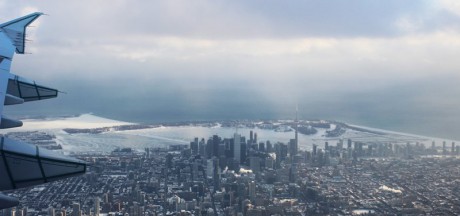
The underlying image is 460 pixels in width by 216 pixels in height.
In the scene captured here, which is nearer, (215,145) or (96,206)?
(96,206)

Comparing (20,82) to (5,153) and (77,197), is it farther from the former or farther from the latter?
(77,197)

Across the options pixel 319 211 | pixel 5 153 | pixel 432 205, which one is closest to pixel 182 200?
pixel 319 211

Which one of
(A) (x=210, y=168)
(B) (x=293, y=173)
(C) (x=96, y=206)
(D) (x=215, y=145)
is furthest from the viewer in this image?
(D) (x=215, y=145)

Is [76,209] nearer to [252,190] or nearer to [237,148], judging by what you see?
[252,190]

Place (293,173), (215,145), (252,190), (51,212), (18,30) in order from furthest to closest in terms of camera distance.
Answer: (215,145) < (293,173) < (252,190) < (51,212) < (18,30)

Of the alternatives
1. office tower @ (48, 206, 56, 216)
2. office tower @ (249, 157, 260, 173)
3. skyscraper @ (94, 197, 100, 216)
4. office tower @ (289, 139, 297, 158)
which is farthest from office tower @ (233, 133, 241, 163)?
office tower @ (48, 206, 56, 216)

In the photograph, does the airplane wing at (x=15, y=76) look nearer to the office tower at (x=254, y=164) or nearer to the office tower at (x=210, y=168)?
the office tower at (x=210, y=168)

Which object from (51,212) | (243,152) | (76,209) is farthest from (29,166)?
(243,152)

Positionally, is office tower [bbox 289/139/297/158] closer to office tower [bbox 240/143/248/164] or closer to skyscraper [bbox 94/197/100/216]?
office tower [bbox 240/143/248/164]

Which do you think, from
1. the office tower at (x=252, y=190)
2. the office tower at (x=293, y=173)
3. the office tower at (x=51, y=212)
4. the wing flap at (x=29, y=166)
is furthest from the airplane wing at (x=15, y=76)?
the office tower at (x=293, y=173)
